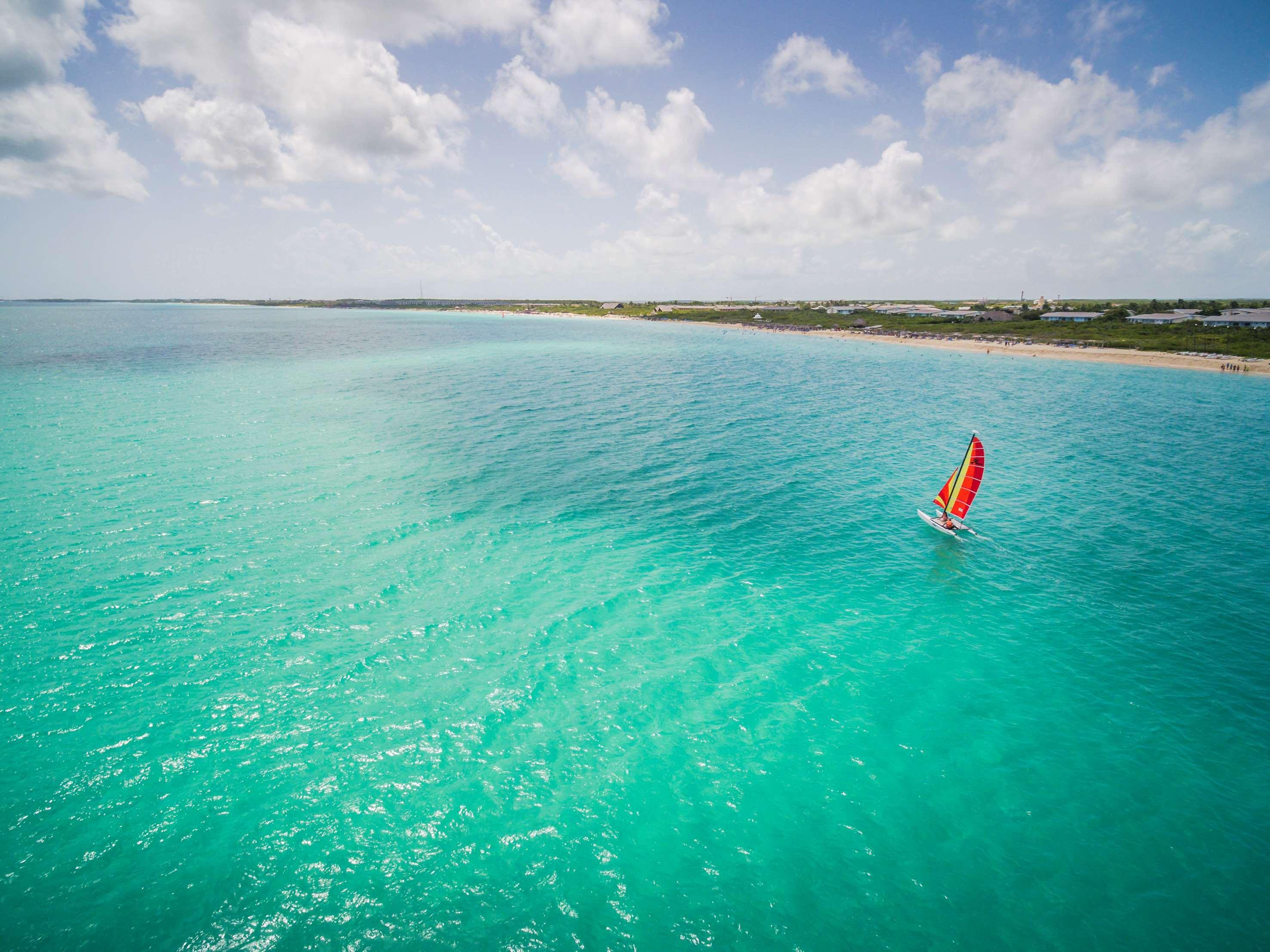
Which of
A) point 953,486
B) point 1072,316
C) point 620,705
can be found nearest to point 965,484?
point 953,486

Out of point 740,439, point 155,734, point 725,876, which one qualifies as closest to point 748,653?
point 725,876

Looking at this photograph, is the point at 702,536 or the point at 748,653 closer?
the point at 748,653

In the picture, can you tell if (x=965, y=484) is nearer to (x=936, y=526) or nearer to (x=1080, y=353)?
(x=936, y=526)

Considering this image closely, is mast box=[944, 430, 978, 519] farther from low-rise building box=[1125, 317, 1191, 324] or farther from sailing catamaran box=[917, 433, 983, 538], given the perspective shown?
low-rise building box=[1125, 317, 1191, 324]

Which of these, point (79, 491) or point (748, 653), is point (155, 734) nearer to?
point (748, 653)

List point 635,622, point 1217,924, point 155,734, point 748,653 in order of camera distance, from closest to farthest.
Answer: point 1217,924 < point 155,734 < point 748,653 < point 635,622
